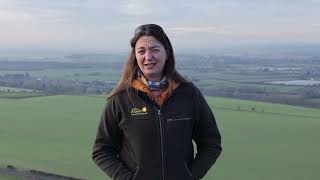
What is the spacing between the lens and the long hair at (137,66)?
8.90 feet

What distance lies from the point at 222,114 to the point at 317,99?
13880 mm

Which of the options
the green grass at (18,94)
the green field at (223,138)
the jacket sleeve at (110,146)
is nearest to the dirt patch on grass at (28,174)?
the green field at (223,138)

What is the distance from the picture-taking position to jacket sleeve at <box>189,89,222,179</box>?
2.79 metres

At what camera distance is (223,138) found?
74.6ft

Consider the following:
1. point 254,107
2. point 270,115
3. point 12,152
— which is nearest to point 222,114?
point 270,115

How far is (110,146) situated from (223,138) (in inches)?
800

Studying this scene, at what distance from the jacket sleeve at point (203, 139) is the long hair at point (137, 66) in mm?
190

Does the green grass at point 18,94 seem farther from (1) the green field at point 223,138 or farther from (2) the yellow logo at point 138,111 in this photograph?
(2) the yellow logo at point 138,111

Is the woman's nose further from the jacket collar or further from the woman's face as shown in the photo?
the jacket collar

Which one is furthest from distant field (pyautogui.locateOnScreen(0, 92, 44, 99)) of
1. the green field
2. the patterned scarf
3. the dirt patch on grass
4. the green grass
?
the patterned scarf

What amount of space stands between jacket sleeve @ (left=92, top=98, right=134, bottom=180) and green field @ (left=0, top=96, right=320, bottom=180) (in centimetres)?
1182

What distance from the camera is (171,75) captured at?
2.77 m

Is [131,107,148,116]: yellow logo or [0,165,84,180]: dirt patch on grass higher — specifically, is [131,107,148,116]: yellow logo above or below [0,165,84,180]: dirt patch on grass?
above

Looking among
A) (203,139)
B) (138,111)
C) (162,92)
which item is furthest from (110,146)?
(203,139)
